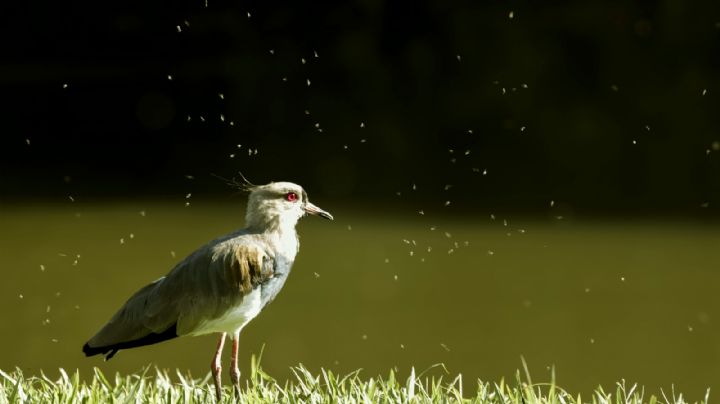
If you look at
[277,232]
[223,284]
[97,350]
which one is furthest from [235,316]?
[97,350]

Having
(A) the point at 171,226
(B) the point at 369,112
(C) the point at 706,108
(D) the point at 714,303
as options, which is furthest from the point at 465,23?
(D) the point at 714,303

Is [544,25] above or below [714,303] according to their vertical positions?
above

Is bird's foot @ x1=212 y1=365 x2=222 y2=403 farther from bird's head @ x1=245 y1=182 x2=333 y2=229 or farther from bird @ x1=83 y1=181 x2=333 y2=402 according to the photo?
bird's head @ x1=245 y1=182 x2=333 y2=229

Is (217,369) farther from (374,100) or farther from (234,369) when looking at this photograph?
(374,100)

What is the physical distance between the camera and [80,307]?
5.32 m

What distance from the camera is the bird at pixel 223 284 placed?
3.01 meters

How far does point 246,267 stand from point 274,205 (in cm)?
17

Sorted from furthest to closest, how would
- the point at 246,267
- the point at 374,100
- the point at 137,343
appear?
the point at 374,100 < the point at 137,343 < the point at 246,267

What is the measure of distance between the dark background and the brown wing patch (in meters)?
4.94

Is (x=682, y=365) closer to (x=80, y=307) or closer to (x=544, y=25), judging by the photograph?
(x=80, y=307)

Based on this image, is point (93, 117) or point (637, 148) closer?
point (637, 148)

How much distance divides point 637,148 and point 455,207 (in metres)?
2.21

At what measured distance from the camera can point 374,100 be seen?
35.0 feet

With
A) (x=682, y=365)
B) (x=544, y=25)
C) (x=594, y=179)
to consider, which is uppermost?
(x=544, y=25)
